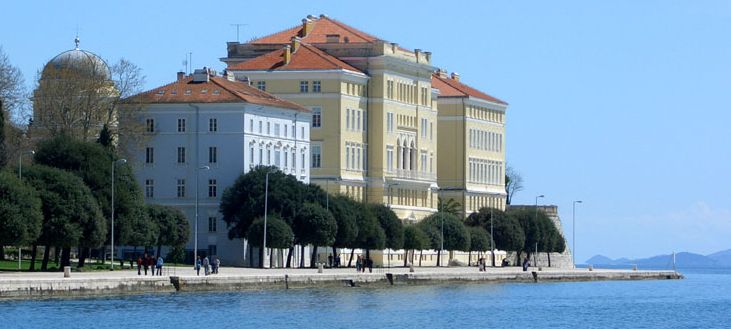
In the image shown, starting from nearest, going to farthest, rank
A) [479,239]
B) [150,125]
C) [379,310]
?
1. [379,310]
2. [150,125]
3. [479,239]

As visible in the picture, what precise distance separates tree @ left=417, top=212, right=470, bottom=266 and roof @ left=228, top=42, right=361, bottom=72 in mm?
11110

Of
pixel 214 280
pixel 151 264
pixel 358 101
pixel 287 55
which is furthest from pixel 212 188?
pixel 214 280

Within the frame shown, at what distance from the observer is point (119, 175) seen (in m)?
108

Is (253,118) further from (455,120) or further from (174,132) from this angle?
(455,120)

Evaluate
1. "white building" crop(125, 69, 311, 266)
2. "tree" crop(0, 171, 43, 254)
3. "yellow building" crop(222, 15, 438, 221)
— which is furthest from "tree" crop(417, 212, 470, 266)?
"tree" crop(0, 171, 43, 254)

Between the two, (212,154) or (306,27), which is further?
(306,27)

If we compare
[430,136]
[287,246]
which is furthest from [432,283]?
[430,136]

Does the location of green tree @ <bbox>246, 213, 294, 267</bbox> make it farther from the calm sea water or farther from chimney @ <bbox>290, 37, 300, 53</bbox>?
chimney @ <bbox>290, 37, 300, 53</bbox>

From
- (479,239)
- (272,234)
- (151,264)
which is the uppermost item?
(479,239)

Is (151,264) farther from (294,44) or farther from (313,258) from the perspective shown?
(294,44)

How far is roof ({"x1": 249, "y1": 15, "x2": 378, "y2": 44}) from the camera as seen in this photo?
155000 millimetres

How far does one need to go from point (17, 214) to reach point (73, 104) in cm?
3015

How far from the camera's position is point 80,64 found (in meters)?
135

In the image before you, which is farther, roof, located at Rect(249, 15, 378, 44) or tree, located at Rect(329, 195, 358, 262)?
roof, located at Rect(249, 15, 378, 44)
